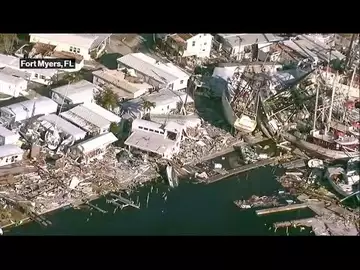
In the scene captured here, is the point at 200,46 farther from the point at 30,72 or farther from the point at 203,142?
the point at 30,72

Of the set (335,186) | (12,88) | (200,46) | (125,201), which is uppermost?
(200,46)

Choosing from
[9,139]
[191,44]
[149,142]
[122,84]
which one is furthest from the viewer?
[191,44]

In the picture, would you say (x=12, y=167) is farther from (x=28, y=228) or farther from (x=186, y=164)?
(x=186, y=164)

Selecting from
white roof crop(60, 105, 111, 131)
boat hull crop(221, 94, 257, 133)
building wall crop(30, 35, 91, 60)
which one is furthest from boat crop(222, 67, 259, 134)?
building wall crop(30, 35, 91, 60)

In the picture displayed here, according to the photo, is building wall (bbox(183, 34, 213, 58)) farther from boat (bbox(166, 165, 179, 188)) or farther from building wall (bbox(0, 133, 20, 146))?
building wall (bbox(0, 133, 20, 146))

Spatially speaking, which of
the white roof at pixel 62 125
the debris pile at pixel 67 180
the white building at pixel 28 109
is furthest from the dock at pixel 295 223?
the white building at pixel 28 109

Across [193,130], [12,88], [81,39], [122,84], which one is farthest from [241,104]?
[12,88]
